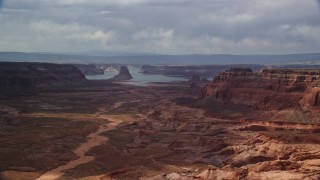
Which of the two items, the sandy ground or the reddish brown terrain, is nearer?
the reddish brown terrain

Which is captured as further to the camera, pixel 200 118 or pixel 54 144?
pixel 200 118

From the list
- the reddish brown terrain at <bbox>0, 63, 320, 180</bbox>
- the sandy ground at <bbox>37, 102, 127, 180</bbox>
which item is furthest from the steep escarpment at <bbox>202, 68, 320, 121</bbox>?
the sandy ground at <bbox>37, 102, 127, 180</bbox>

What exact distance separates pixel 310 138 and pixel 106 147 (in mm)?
36397

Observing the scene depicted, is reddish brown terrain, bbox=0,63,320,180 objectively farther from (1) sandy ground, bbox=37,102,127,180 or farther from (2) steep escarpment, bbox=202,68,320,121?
(2) steep escarpment, bbox=202,68,320,121

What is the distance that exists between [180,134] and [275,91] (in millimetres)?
34155

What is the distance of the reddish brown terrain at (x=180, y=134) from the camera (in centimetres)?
7044

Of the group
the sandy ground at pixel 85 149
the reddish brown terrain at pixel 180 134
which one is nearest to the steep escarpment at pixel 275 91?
the reddish brown terrain at pixel 180 134

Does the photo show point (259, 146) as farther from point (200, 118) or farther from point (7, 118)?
point (7, 118)

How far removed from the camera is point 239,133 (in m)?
105

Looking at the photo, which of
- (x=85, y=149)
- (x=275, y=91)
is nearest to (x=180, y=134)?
(x=85, y=149)

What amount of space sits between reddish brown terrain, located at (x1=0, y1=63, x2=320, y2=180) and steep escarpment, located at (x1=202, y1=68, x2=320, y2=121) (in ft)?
0.89

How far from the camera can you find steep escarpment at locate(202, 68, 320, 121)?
115m

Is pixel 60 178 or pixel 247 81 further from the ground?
pixel 247 81

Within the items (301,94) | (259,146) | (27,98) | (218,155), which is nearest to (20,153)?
(218,155)
